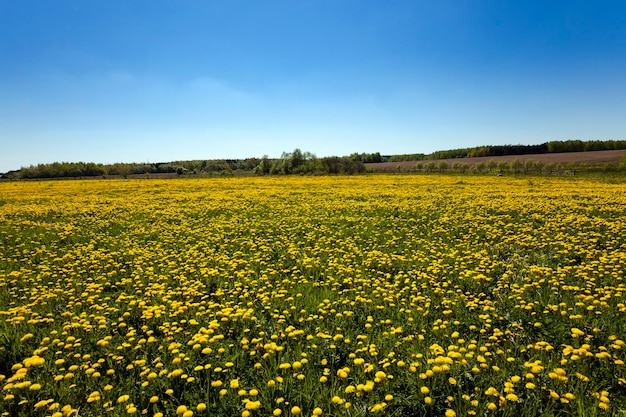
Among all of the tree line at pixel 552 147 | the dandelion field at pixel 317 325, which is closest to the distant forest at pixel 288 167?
the tree line at pixel 552 147

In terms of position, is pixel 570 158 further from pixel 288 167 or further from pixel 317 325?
pixel 317 325

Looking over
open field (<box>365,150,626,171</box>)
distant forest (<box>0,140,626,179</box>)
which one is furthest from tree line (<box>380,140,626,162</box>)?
open field (<box>365,150,626,171</box>)

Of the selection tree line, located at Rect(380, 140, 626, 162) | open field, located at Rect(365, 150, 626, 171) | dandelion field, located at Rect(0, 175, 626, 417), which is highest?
tree line, located at Rect(380, 140, 626, 162)

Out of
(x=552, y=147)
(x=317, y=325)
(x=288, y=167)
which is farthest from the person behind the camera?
(x=552, y=147)

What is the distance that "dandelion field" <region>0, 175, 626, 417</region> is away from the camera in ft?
11.3

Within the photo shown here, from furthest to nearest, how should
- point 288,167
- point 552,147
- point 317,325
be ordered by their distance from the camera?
point 552,147
point 288,167
point 317,325

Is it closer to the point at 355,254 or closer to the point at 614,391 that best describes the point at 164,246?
the point at 355,254

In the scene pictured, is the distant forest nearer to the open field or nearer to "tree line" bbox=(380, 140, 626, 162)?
"tree line" bbox=(380, 140, 626, 162)

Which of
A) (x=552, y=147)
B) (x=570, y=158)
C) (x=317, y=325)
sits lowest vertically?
(x=317, y=325)

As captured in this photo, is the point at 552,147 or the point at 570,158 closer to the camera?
the point at 570,158

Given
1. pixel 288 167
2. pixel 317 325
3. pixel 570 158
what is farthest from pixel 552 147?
pixel 317 325

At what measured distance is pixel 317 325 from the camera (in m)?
5.12

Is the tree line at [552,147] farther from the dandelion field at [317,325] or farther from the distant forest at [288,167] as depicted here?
the dandelion field at [317,325]

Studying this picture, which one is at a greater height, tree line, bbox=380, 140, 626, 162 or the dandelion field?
tree line, bbox=380, 140, 626, 162
